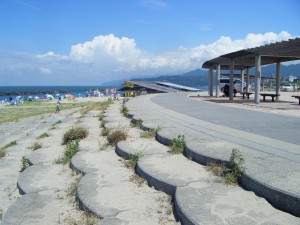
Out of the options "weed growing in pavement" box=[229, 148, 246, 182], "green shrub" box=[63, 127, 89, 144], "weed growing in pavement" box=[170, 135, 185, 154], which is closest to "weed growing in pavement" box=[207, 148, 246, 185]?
"weed growing in pavement" box=[229, 148, 246, 182]

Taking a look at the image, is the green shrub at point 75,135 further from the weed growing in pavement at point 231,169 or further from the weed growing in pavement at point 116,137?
the weed growing in pavement at point 231,169

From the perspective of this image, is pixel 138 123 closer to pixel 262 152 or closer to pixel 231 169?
pixel 262 152

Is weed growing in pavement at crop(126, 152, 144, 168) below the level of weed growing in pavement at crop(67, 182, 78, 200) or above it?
above

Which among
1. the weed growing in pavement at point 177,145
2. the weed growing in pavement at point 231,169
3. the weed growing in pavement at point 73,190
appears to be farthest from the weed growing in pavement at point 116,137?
the weed growing in pavement at point 231,169

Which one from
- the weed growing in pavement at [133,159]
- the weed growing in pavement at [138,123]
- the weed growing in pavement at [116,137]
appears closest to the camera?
the weed growing in pavement at [133,159]

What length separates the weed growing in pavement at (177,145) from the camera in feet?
20.5

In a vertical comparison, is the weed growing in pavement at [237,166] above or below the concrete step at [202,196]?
above

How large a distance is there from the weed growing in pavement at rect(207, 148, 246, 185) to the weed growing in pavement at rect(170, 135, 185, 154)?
1.17 meters

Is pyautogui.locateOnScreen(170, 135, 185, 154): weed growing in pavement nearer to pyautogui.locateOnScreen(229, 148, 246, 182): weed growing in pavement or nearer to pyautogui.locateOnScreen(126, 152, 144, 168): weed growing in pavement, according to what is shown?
pyautogui.locateOnScreen(126, 152, 144, 168): weed growing in pavement

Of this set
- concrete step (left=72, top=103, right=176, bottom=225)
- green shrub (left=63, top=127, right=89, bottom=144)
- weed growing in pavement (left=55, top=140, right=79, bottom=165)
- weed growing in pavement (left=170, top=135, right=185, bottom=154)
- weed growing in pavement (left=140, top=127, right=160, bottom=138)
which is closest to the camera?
concrete step (left=72, top=103, right=176, bottom=225)

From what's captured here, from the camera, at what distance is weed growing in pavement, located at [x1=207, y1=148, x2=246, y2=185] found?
14.3 feet

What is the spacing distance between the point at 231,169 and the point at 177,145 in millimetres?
1857

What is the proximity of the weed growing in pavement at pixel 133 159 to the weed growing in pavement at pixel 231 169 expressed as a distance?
4.24 ft

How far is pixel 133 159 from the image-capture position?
5.91 meters
